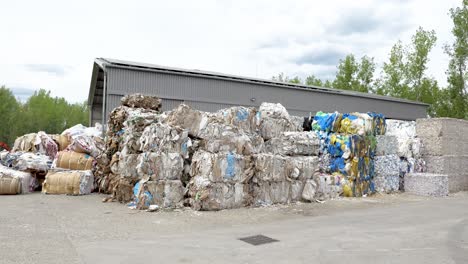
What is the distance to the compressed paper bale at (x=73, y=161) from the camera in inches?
454

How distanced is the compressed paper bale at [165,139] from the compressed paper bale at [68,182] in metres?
3.24

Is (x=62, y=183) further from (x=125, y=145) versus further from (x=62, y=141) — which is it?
(x=125, y=145)

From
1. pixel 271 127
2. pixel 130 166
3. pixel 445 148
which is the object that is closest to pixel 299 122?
pixel 271 127

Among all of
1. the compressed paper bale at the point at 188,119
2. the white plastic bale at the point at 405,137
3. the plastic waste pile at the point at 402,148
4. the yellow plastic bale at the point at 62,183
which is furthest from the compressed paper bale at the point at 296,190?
the yellow plastic bale at the point at 62,183

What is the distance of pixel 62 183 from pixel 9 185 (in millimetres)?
1458

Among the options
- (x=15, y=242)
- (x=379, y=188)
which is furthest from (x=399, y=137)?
(x=15, y=242)

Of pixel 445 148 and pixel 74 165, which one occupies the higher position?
pixel 445 148

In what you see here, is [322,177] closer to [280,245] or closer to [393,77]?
[280,245]

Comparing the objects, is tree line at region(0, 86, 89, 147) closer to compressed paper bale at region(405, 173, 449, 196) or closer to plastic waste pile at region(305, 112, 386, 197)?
plastic waste pile at region(305, 112, 386, 197)

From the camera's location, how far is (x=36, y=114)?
38.8 meters

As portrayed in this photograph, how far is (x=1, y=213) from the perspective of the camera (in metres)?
7.85

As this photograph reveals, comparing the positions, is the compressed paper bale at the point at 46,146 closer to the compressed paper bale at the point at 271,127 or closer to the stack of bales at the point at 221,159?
the stack of bales at the point at 221,159

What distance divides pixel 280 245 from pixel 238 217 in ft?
7.92

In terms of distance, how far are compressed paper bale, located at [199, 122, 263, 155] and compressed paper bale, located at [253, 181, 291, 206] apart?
0.98 metres
